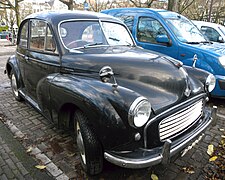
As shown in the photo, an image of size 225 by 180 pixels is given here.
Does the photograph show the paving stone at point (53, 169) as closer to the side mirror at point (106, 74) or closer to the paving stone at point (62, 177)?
the paving stone at point (62, 177)

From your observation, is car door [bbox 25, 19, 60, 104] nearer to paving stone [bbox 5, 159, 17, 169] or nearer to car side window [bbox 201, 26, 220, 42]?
paving stone [bbox 5, 159, 17, 169]

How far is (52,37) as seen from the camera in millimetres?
2988

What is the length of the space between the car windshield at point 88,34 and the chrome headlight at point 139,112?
1.56m

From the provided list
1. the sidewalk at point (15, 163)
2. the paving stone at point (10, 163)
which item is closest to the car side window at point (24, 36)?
the sidewalk at point (15, 163)

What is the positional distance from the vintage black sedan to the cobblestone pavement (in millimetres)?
289

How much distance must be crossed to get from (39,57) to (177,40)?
10.7 feet

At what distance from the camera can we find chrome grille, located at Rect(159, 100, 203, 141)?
6.87ft

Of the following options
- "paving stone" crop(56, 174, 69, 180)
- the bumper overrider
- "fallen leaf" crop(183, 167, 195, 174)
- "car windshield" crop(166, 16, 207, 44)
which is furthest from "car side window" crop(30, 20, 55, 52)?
"car windshield" crop(166, 16, 207, 44)

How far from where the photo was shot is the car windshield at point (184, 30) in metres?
4.93

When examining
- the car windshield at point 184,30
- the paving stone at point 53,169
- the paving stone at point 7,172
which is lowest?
the paving stone at point 7,172

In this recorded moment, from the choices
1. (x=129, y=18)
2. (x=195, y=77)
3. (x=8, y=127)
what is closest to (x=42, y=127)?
(x=8, y=127)

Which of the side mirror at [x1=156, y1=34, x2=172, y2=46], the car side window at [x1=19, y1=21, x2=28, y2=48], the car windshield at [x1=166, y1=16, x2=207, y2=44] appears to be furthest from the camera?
the car windshield at [x1=166, y1=16, x2=207, y2=44]

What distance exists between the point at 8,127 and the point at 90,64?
6.98ft

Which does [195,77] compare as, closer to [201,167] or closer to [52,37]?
[201,167]
